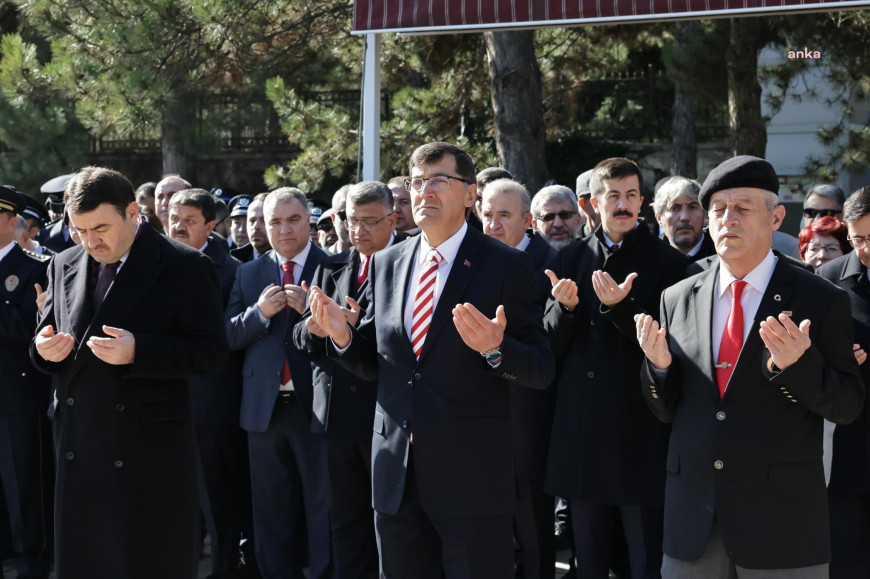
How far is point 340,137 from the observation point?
499 inches

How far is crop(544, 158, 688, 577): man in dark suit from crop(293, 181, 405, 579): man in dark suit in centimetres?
95

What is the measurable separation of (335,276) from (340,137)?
23.6 ft

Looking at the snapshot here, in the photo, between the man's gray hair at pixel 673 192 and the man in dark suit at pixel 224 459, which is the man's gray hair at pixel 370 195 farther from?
the man's gray hair at pixel 673 192

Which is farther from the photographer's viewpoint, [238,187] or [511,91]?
[238,187]

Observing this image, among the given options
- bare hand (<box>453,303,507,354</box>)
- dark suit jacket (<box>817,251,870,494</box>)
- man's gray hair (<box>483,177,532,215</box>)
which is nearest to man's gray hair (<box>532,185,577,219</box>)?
man's gray hair (<box>483,177,532,215</box>)

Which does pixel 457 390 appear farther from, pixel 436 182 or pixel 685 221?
pixel 685 221

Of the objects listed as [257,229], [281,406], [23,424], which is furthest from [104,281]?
[257,229]

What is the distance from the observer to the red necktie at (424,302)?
424 cm

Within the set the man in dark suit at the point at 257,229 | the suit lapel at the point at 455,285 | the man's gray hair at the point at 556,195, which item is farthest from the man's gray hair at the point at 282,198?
the suit lapel at the point at 455,285

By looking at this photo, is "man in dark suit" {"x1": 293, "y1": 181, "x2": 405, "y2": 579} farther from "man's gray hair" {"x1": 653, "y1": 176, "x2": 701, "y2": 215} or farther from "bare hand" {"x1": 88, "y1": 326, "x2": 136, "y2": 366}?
"man's gray hair" {"x1": 653, "y1": 176, "x2": 701, "y2": 215}

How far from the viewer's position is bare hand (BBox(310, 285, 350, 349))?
423 centimetres

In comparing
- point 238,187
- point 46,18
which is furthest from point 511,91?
point 238,187

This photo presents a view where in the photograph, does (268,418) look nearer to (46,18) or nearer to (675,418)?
(675,418)

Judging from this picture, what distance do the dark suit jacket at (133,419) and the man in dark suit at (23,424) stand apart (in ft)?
5.80
